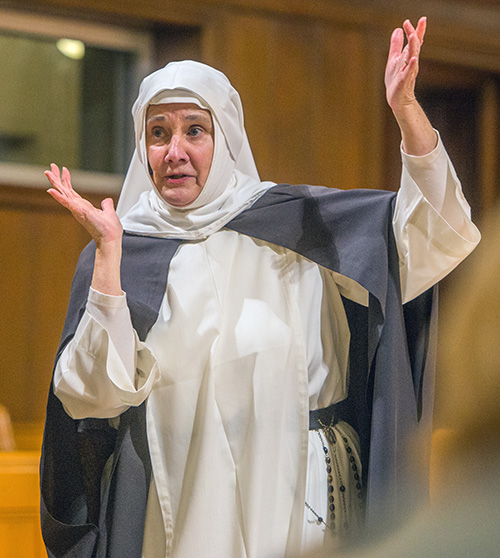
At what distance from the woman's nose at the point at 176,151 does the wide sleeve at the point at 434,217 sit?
559 mm

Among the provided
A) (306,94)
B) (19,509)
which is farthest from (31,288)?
(19,509)

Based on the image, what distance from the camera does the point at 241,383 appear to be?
6.62ft

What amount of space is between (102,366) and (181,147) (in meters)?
0.61

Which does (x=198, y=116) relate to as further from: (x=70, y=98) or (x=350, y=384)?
(x=70, y=98)

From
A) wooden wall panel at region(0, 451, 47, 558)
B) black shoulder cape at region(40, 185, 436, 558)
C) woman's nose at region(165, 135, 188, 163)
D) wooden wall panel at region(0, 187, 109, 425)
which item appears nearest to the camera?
black shoulder cape at region(40, 185, 436, 558)

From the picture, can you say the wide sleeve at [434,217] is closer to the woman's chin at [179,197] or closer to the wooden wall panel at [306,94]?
the woman's chin at [179,197]

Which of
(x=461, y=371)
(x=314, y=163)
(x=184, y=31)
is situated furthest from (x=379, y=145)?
(x=461, y=371)

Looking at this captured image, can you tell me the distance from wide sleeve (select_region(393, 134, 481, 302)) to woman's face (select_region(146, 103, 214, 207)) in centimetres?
53

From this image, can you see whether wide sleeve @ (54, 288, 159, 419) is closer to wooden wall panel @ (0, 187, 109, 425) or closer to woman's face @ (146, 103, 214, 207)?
woman's face @ (146, 103, 214, 207)

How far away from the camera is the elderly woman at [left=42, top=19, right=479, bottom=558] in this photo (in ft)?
6.32

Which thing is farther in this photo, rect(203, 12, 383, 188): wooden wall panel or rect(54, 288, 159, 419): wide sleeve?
rect(203, 12, 383, 188): wooden wall panel

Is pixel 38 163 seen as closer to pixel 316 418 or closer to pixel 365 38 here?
pixel 365 38

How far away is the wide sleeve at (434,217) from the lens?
1.90 meters

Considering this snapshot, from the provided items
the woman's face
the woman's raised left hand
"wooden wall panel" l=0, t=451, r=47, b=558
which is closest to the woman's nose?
the woman's face
